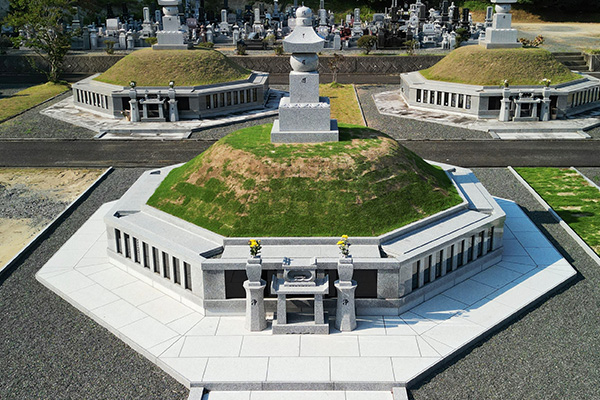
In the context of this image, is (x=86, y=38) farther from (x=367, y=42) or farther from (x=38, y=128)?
(x=38, y=128)

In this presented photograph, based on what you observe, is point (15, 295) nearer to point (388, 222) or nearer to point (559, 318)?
point (388, 222)

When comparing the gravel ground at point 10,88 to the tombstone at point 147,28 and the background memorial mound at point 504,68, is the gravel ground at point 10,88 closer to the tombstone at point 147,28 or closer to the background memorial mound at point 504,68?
the tombstone at point 147,28

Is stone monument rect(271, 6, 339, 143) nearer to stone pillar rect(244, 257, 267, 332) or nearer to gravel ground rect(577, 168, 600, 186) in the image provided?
stone pillar rect(244, 257, 267, 332)

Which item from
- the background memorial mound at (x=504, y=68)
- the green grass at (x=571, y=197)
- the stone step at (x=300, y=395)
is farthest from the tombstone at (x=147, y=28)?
the stone step at (x=300, y=395)

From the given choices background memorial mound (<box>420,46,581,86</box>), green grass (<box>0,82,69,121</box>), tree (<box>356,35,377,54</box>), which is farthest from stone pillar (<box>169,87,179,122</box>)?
tree (<box>356,35,377,54</box>)

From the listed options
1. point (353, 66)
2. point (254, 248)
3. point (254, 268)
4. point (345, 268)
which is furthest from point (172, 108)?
point (345, 268)
